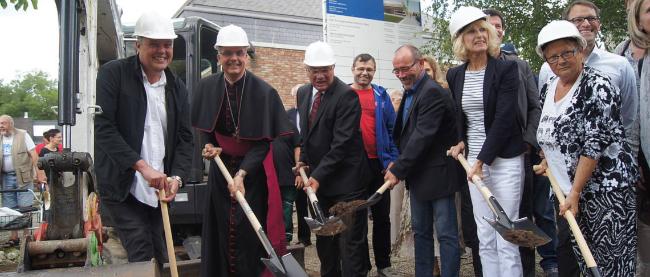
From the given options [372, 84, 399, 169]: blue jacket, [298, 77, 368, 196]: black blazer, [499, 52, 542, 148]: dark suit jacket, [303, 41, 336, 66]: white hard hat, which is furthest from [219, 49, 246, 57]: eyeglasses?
[499, 52, 542, 148]: dark suit jacket

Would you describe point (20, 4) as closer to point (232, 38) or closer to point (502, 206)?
point (232, 38)

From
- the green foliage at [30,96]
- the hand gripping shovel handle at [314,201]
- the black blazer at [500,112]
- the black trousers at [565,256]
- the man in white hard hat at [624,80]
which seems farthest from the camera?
the green foliage at [30,96]

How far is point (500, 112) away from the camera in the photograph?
4.02 m

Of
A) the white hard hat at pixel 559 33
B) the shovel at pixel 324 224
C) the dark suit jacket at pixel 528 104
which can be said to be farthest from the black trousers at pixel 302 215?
the white hard hat at pixel 559 33

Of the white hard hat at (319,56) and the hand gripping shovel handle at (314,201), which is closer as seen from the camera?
the hand gripping shovel handle at (314,201)

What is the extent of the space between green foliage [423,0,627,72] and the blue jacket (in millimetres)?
5169

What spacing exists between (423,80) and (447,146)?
0.57 m

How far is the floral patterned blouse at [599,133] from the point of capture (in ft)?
10.4

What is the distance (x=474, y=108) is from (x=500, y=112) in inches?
8.3

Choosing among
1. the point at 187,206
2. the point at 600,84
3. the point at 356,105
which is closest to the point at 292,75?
the point at 187,206

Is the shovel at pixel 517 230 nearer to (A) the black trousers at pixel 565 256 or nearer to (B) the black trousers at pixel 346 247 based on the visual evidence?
(A) the black trousers at pixel 565 256

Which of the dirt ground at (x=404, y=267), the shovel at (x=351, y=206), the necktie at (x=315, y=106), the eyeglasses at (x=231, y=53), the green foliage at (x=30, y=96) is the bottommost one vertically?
the dirt ground at (x=404, y=267)

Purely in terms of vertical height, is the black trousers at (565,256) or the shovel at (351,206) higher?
the shovel at (351,206)

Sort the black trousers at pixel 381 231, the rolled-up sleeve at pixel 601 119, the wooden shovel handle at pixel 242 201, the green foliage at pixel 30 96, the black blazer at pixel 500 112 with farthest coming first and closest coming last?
the green foliage at pixel 30 96, the black trousers at pixel 381 231, the black blazer at pixel 500 112, the wooden shovel handle at pixel 242 201, the rolled-up sleeve at pixel 601 119
